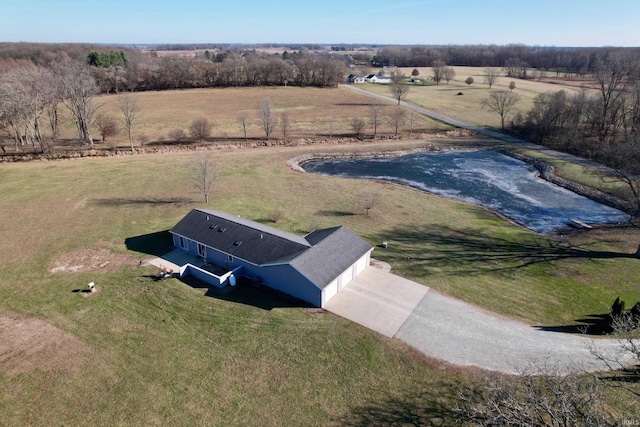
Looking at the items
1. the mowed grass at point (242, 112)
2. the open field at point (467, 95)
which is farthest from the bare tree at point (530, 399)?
the open field at point (467, 95)

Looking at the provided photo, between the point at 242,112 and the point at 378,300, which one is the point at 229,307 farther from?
the point at 242,112

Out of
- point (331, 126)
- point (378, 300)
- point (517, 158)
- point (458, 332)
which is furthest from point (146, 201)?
point (517, 158)

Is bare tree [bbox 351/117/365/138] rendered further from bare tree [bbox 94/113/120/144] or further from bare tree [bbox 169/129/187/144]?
bare tree [bbox 94/113/120/144]

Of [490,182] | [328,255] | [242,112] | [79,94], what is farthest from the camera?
[242,112]

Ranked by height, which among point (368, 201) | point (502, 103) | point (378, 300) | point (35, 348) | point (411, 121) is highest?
point (502, 103)

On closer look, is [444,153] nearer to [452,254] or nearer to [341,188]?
[341,188]

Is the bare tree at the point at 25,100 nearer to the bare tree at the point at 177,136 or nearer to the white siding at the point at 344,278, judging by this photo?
the bare tree at the point at 177,136

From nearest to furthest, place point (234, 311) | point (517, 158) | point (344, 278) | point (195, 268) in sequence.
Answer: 1. point (234, 311)
2. point (344, 278)
3. point (195, 268)
4. point (517, 158)
